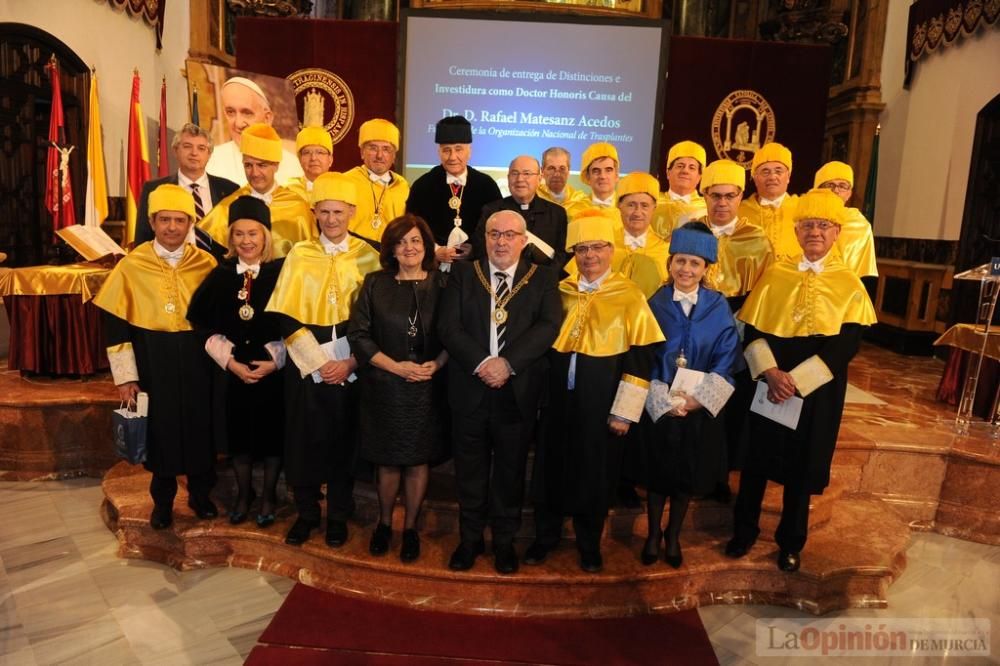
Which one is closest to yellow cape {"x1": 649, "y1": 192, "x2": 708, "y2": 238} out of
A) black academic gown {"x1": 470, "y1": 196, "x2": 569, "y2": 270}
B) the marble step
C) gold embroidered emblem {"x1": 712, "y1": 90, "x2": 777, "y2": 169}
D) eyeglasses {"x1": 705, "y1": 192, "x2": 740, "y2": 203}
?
eyeglasses {"x1": 705, "y1": 192, "x2": 740, "y2": 203}

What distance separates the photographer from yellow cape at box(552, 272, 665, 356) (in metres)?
2.79

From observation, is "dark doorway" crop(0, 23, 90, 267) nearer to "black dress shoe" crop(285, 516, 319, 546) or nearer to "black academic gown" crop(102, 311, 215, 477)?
"black academic gown" crop(102, 311, 215, 477)

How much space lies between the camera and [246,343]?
3.06 m

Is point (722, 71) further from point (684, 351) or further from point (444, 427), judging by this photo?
point (444, 427)

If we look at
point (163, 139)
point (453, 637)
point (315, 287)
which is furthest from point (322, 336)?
point (163, 139)

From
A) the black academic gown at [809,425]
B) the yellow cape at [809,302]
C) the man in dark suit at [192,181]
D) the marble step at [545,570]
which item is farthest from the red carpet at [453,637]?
the man in dark suit at [192,181]

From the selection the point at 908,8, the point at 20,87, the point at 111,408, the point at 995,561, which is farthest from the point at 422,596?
the point at 908,8

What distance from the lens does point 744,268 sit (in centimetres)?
345

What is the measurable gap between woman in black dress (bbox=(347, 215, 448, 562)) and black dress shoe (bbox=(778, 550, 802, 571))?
6.11 ft

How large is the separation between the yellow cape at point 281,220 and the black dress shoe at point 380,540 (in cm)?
157

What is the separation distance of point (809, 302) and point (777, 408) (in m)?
0.53

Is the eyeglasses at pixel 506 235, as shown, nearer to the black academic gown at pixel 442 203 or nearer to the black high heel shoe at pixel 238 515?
the black academic gown at pixel 442 203

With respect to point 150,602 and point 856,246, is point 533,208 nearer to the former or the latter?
point 856,246

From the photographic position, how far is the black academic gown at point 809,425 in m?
2.97
